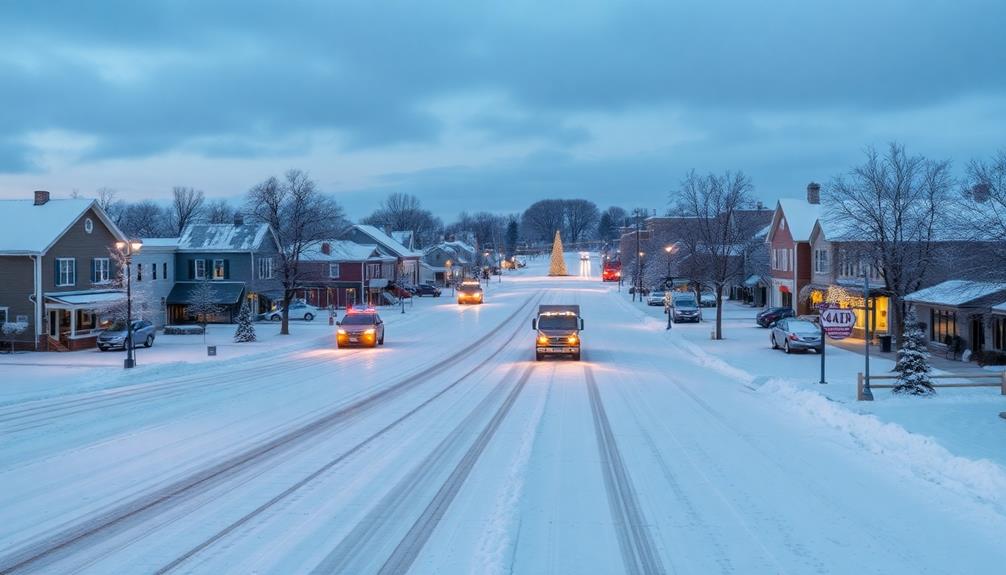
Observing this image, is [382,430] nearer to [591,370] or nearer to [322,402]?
[322,402]

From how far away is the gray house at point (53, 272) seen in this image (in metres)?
40.8

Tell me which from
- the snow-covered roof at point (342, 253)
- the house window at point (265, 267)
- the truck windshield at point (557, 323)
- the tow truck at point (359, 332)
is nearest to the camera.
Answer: the truck windshield at point (557, 323)

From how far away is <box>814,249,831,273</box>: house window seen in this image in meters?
49.3

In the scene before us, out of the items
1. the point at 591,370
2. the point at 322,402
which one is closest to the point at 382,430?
the point at 322,402

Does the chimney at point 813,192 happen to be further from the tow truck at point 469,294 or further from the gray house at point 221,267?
the gray house at point 221,267

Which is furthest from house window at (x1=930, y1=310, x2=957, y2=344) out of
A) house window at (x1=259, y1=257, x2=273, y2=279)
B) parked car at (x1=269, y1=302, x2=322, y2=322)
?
house window at (x1=259, y1=257, x2=273, y2=279)

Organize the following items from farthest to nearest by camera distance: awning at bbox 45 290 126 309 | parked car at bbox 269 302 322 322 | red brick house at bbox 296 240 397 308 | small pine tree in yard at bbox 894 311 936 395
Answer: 1. red brick house at bbox 296 240 397 308
2. parked car at bbox 269 302 322 322
3. awning at bbox 45 290 126 309
4. small pine tree in yard at bbox 894 311 936 395

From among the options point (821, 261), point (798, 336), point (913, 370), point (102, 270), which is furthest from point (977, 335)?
point (102, 270)

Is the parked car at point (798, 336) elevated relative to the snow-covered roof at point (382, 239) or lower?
lower

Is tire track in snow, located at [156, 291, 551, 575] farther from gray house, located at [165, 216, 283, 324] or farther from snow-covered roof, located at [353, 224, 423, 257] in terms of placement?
snow-covered roof, located at [353, 224, 423, 257]

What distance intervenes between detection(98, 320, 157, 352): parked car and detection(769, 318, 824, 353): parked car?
30.5m

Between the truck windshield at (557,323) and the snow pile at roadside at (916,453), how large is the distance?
12.4 meters

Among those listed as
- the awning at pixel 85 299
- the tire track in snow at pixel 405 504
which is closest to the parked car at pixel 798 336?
the tire track in snow at pixel 405 504

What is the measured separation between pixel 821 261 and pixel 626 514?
43.7 meters
